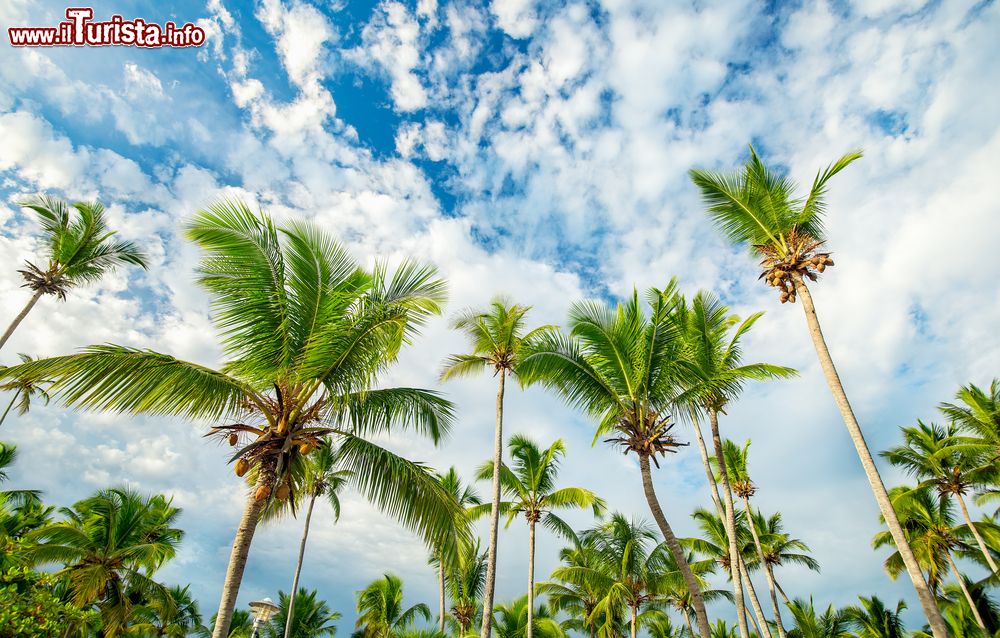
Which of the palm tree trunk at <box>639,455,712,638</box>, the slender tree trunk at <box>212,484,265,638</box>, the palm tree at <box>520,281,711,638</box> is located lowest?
the slender tree trunk at <box>212,484,265,638</box>

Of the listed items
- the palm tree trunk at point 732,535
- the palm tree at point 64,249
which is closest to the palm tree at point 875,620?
the palm tree trunk at point 732,535

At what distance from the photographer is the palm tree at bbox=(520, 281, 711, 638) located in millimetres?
12875

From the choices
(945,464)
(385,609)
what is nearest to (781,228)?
(945,464)

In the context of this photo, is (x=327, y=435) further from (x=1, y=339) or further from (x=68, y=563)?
(x=68, y=563)

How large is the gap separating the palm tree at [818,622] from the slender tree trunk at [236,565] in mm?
27897

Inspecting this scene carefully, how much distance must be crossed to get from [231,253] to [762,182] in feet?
39.9

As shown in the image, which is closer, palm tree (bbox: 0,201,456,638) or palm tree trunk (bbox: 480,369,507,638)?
palm tree (bbox: 0,201,456,638)

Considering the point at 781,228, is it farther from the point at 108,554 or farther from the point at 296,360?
the point at 108,554

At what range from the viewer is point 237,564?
6.84 meters

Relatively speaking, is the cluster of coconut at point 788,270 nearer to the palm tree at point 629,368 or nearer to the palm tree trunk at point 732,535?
the palm tree at point 629,368

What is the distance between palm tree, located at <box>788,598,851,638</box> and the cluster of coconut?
68.3 ft

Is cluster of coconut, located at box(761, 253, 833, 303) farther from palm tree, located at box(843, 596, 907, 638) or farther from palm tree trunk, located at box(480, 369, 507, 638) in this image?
palm tree, located at box(843, 596, 907, 638)

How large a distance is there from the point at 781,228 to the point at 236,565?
13.4m

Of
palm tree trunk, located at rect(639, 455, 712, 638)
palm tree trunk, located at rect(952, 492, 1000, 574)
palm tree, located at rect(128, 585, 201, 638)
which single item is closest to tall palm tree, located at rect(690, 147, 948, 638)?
palm tree trunk, located at rect(639, 455, 712, 638)
